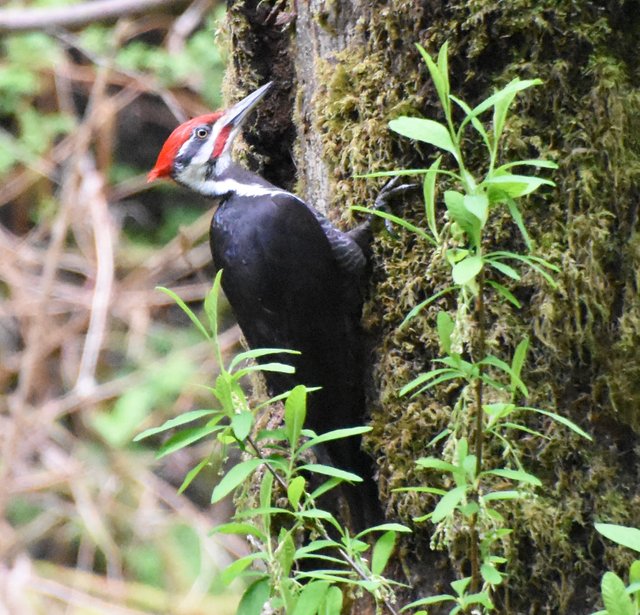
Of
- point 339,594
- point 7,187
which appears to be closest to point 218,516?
point 7,187

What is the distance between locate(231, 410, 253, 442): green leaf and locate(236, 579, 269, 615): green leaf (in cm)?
18

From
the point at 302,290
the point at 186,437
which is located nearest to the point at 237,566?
the point at 186,437

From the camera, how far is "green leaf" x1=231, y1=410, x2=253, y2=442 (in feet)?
3.54

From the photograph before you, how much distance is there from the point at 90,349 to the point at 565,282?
3.91 metres

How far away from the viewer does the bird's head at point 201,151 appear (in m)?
2.46

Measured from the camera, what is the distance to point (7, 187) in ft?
17.7

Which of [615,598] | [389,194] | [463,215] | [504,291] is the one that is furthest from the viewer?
[389,194]

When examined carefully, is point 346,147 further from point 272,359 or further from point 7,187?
point 7,187

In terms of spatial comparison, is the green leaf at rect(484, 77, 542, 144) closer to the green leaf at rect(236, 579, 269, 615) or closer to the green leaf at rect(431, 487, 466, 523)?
the green leaf at rect(431, 487, 466, 523)

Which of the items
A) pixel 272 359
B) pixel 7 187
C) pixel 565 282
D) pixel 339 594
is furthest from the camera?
pixel 7 187

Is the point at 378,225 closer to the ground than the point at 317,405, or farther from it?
farther from it

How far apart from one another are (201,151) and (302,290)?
0.61 metres

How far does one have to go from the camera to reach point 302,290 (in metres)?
2.16

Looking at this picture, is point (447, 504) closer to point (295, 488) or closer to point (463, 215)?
point (295, 488)
